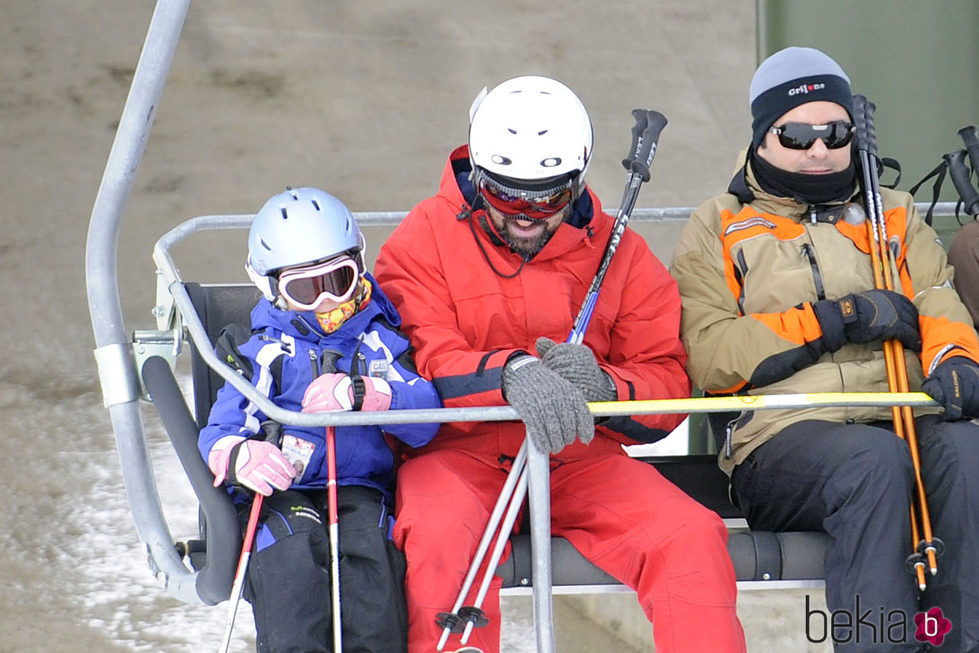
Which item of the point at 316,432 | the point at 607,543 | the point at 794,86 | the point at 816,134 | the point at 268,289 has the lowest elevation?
the point at 607,543

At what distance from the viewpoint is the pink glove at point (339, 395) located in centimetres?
294

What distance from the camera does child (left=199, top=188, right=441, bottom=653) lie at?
9.37 feet

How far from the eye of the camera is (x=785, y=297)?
336 centimetres

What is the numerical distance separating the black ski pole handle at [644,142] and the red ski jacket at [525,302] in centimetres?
14

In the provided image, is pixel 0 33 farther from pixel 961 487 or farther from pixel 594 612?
pixel 961 487

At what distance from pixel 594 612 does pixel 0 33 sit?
7.39 metres

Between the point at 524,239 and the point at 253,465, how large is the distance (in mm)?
811

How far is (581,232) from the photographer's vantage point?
10.9 feet

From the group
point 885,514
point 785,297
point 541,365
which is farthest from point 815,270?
point 541,365

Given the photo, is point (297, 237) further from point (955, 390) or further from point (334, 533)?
point (955, 390)

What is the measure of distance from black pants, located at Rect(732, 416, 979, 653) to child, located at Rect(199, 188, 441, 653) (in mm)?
855

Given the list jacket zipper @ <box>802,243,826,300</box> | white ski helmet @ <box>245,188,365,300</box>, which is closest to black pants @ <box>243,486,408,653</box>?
white ski helmet @ <box>245,188,365,300</box>

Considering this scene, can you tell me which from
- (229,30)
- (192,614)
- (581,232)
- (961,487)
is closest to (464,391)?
(581,232)

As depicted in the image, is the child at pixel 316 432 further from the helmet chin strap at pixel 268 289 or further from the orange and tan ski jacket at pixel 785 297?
the orange and tan ski jacket at pixel 785 297
